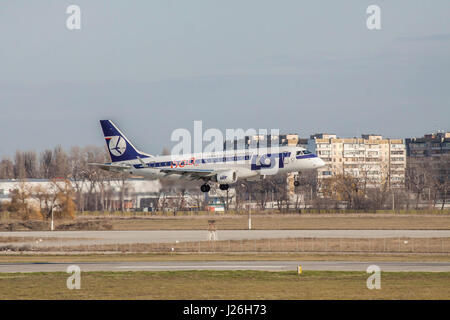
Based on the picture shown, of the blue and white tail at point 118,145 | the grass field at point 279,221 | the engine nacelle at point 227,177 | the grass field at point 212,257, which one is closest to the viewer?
the grass field at point 212,257

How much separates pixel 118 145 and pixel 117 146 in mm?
176

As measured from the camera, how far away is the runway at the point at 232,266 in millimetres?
54594

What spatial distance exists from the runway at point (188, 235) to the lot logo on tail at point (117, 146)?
36.7 feet

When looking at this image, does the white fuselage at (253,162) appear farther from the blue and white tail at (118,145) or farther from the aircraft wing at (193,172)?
the blue and white tail at (118,145)

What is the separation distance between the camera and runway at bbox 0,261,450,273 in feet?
179

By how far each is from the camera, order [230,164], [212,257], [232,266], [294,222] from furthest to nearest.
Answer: [294,222], [230,164], [212,257], [232,266]

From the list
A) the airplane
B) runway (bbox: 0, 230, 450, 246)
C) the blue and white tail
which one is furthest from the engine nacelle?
runway (bbox: 0, 230, 450, 246)

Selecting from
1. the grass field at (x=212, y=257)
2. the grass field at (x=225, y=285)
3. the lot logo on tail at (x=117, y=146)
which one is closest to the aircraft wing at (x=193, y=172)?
the grass field at (x=212, y=257)

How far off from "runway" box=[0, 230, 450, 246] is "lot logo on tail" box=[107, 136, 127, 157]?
36.7 ft

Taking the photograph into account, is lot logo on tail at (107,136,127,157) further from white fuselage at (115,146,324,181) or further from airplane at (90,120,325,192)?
white fuselage at (115,146,324,181)

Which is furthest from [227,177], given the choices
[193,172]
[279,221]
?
[279,221]

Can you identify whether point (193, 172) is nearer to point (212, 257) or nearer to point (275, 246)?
point (275, 246)

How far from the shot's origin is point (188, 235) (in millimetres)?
100562

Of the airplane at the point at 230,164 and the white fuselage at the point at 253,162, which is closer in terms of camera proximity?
the white fuselage at the point at 253,162
